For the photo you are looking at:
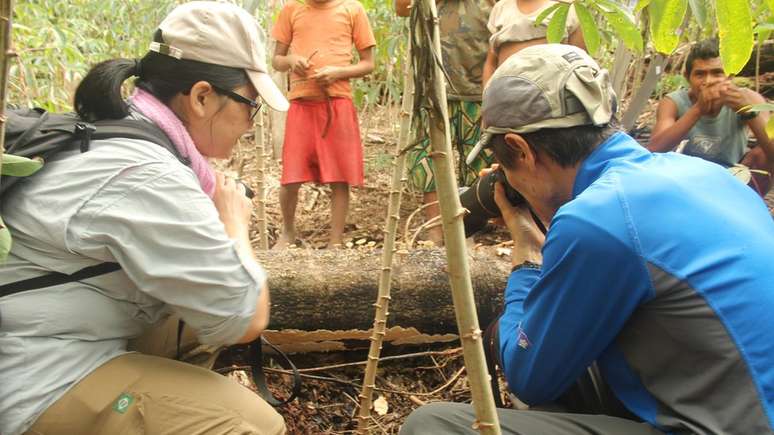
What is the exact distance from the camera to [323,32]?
155 inches

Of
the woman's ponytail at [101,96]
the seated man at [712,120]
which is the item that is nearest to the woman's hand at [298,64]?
the seated man at [712,120]

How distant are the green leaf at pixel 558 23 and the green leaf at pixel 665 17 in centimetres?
24

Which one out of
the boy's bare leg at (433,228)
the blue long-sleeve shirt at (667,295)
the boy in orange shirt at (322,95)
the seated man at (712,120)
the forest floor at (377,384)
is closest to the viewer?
the blue long-sleeve shirt at (667,295)

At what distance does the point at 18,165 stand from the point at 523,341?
43.7 inches

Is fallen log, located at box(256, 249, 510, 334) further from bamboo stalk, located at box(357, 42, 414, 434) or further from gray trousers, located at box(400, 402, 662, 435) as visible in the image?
gray trousers, located at box(400, 402, 662, 435)

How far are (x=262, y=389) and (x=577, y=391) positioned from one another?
0.88 metres

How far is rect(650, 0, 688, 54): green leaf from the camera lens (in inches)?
56.0

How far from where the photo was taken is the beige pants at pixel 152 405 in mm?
1568

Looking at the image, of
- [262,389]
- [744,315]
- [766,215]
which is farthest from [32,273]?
[766,215]

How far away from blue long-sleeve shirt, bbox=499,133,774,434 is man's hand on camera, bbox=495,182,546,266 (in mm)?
371

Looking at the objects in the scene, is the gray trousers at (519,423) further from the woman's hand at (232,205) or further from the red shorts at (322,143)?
the red shorts at (322,143)

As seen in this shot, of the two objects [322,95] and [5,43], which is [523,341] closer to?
[5,43]

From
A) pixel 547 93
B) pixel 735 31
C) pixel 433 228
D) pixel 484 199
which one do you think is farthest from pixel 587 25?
pixel 433 228

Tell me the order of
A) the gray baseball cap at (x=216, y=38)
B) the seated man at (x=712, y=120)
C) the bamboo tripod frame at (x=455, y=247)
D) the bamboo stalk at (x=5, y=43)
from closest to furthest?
the bamboo stalk at (x=5, y=43) → the bamboo tripod frame at (x=455, y=247) → the gray baseball cap at (x=216, y=38) → the seated man at (x=712, y=120)
